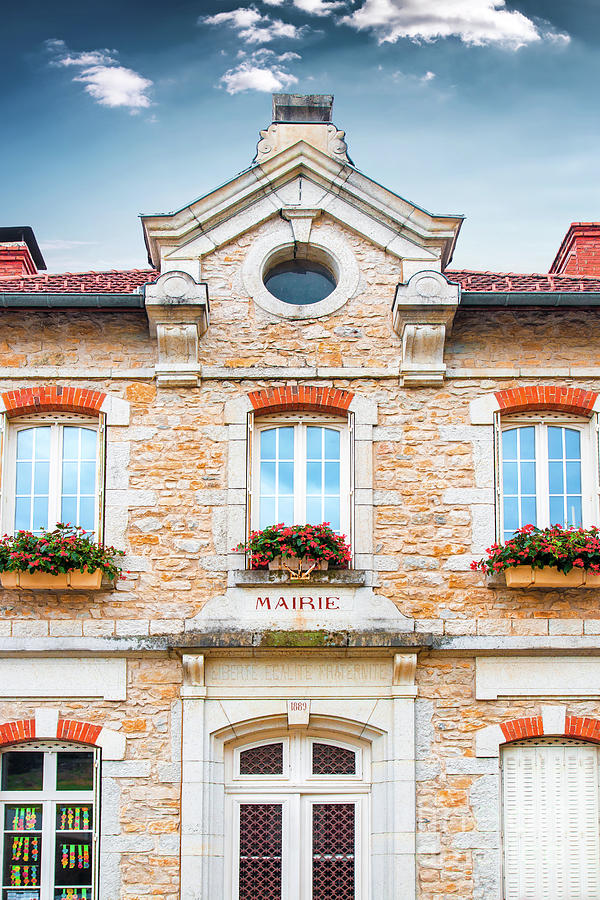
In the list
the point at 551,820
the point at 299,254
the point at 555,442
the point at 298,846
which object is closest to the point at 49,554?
the point at 298,846

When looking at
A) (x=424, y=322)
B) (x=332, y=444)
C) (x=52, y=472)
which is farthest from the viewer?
(x=332, y=444)

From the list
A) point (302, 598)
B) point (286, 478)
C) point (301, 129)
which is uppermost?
point (301, 129)

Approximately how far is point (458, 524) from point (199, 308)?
319 cm

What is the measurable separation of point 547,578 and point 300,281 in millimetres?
3841

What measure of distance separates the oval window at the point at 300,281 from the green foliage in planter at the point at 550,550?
313 centimetres

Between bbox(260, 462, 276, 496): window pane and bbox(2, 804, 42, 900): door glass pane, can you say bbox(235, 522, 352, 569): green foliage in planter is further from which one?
bbox(2, 804, 42, 900): door glass pane

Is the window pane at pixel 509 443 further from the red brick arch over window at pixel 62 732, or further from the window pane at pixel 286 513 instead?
the red brick arch over window at pixel 62 732

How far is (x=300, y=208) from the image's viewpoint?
1141 centimetres

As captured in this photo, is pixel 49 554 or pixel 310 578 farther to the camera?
pixel 310 578

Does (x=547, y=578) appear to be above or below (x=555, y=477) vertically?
below

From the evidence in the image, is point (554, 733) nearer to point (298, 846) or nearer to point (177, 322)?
point (298, 846)

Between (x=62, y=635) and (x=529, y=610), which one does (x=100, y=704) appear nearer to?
(x=62, y=635)

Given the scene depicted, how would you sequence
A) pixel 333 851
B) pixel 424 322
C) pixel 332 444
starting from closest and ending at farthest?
pixel 333 851
pixel 424 322
pixel 332 444

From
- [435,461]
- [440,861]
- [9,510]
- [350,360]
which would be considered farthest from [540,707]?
[9,510]
